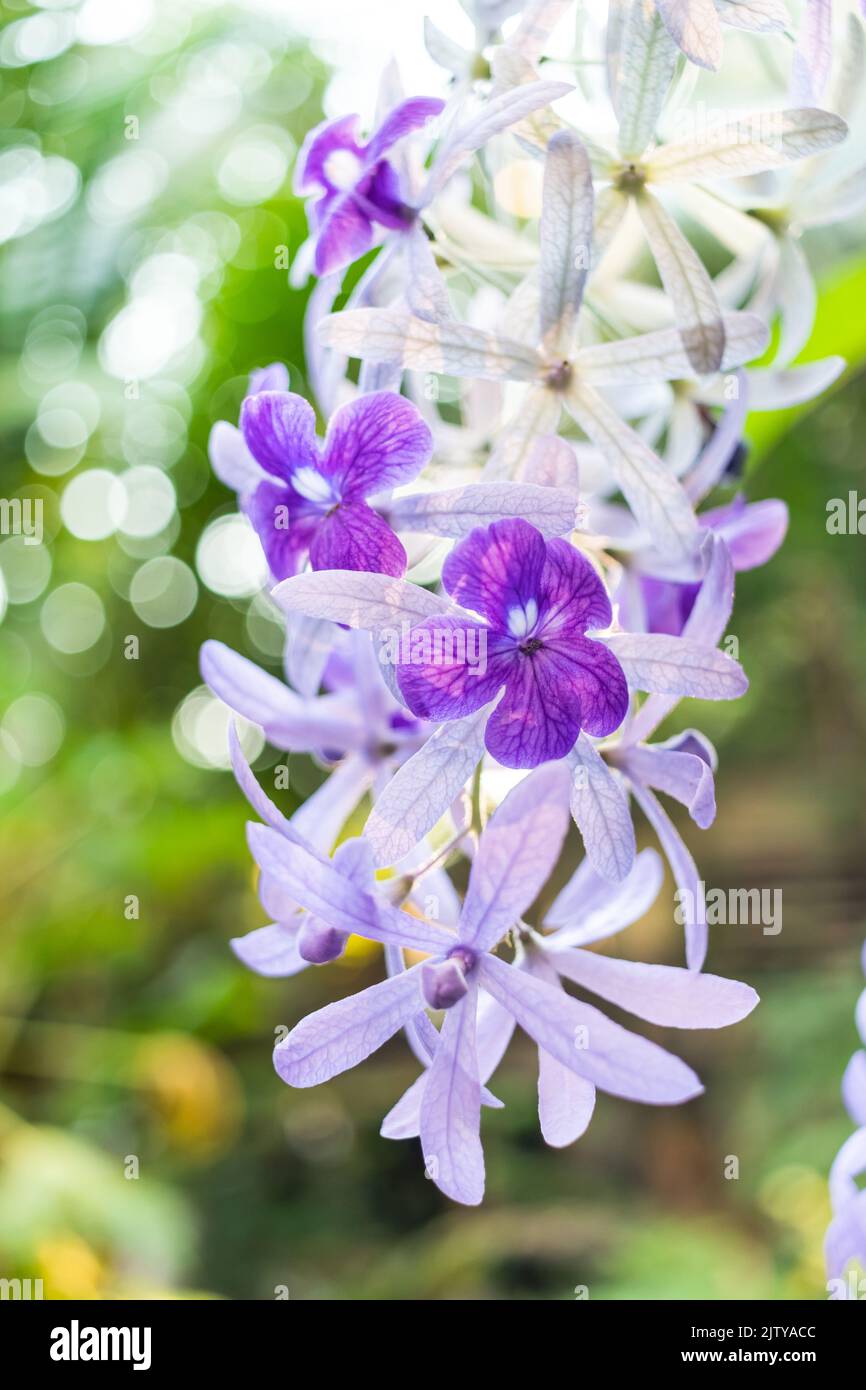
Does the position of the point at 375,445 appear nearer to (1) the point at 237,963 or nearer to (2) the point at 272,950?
(2) the point at 272,950

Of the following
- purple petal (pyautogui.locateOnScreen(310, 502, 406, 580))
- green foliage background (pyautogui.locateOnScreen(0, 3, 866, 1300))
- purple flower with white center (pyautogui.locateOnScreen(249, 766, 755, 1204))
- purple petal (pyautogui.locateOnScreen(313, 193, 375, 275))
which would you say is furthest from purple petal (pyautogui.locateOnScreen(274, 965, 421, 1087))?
green foliage background (pyautogui.locateOnScreen(0, 3, 866, 1300))

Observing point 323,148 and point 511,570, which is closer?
Result: point 511,570

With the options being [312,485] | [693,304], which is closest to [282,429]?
[312,485]

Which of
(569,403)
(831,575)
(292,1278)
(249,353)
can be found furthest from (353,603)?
(292,1278)

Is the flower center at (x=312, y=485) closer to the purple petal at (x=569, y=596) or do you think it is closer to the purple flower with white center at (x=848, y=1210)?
the purple petal at (x=569, y=596)

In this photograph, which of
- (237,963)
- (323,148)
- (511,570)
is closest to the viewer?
(511,570)

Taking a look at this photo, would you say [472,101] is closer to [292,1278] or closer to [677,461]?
[677,461]

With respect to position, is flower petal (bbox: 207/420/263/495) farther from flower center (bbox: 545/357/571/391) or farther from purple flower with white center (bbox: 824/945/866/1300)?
purple flower with white center (bbox: 824/945/866/1300)

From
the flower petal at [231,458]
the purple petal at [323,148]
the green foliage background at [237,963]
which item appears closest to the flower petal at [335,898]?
the flower petal at [231,458]
